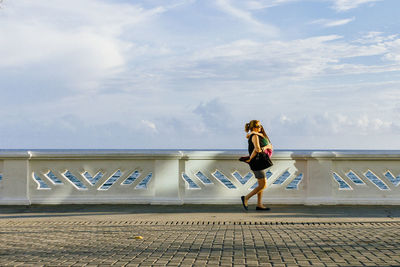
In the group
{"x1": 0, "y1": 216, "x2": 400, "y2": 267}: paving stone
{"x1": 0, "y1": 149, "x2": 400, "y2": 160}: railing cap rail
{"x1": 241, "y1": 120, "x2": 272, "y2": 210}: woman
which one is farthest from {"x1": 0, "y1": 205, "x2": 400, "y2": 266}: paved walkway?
{"x1": 0, "y1": 149, "x2": 400, "y2": 160}: railing cap rail

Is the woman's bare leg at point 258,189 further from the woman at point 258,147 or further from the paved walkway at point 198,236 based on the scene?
the paved walkway at point 198,236

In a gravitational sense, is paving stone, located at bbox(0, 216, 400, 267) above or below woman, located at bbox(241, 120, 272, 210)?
below

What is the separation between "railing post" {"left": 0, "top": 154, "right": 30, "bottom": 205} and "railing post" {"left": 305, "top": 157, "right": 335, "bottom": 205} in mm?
6146

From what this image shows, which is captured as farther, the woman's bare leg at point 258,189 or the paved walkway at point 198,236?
the woman's bare leg at point 258,189

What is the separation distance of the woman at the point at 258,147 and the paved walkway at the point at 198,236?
0.42m

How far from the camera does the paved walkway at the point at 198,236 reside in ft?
21.5

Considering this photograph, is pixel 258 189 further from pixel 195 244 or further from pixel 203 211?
pixel 195 244

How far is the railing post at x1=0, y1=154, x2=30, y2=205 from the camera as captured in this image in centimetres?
1233

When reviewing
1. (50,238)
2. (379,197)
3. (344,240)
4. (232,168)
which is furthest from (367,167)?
(50,238)

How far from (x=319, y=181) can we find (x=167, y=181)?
3.29 m

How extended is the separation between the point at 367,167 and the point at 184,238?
5838 millimetres

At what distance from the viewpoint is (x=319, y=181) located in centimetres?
1225

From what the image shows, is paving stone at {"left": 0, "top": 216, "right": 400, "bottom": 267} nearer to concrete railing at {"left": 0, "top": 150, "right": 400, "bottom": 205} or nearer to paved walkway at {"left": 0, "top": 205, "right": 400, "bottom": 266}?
paved walkway at {"left": 0, "top": 205, "right": 400, "bottom": 266}

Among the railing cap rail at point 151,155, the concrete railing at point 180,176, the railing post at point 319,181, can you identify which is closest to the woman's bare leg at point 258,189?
the concrete railing at point 180,176
